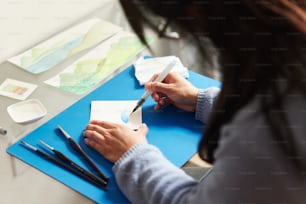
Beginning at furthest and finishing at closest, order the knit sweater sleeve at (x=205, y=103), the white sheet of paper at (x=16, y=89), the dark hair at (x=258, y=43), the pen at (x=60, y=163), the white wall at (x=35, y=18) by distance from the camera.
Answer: the white wall at (x=35, y=18) → the white sheet of paper at (x=16, y=89) → the knit sweater sleeve at (x=205, y=103) → the pen at (x=60, y=163) → the dark hair at (x=258, y=43)

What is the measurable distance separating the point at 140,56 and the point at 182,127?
31 cm

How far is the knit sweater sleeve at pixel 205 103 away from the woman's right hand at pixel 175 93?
0.01m

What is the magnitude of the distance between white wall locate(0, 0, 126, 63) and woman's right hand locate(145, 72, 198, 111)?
392 mm

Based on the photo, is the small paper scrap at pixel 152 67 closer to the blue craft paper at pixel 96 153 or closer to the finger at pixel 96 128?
the blue craft paper at pixel 96 153

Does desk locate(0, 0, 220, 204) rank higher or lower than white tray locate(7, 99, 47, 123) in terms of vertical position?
lower

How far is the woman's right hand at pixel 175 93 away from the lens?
3.01 feet

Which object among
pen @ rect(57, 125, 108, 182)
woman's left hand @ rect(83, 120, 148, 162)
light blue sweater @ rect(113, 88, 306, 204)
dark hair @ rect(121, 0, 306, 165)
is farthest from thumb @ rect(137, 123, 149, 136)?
dark hair @ rect(121, 0, 306, 165)

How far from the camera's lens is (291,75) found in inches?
20.3

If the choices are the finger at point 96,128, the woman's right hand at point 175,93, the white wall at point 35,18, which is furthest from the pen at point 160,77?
the white wall at point 35,18

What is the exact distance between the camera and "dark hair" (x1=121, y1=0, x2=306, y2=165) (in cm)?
50

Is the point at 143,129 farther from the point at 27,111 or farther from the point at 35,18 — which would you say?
the point at 35,18

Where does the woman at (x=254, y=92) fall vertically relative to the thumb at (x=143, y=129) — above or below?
above

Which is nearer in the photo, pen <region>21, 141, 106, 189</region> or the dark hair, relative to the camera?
the dark hair

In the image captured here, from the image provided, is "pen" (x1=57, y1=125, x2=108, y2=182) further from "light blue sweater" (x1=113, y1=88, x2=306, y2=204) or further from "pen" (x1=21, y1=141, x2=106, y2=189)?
"light blue sweater" (x1=113, y1=88, x2=306, y2=204)
